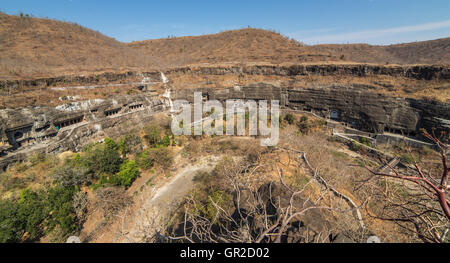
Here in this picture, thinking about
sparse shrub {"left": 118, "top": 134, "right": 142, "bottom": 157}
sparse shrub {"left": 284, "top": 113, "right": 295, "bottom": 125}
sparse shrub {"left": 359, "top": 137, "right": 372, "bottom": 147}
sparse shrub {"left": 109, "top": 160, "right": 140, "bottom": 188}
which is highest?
sparse shrub {"left": 284, "top": 113, "right": 295, "bottom": 125}

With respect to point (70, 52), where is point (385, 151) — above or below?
below

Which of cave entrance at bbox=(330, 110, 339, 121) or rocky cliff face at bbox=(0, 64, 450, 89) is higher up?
rocky cliff face at bbox=(0, 64, 450, 89)

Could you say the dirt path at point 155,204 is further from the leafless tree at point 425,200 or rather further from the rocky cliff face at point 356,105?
the rocky cliff face at point 356,105

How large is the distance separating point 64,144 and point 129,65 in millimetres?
25418

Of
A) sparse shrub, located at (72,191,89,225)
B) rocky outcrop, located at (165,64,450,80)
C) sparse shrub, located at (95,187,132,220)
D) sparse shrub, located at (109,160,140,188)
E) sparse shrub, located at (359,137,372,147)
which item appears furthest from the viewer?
rocky outcrop, located at (165,64,450,80)

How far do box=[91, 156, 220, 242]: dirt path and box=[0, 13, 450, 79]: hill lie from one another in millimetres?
20718

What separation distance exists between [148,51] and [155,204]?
162 feet

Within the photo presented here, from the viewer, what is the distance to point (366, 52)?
42094 mm

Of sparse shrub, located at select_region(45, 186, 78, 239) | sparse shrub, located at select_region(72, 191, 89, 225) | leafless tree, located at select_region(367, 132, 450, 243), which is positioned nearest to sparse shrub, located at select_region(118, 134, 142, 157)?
sparse shrub, located at select_region(72, 191, 89, 225)

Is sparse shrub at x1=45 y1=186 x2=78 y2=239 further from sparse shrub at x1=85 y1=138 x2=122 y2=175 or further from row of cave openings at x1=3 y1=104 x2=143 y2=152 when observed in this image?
row of cave openings at x1=3 y1=104 x2=143 y2=152

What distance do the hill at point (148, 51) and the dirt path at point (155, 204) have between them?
2072 cm

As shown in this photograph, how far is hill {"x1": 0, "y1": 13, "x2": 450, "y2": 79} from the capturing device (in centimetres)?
2478
